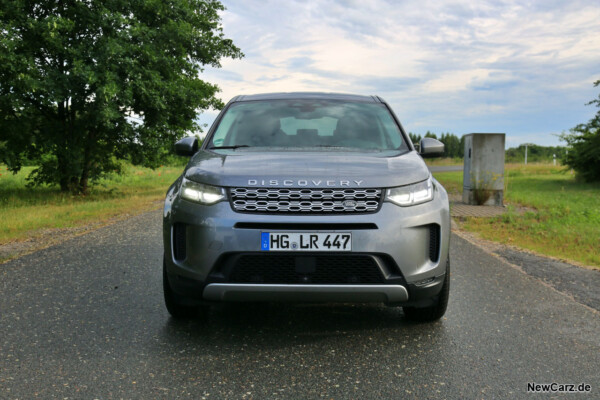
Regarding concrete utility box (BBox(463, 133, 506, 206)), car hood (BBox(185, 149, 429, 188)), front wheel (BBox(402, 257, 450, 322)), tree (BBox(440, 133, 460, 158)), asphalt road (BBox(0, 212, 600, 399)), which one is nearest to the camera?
asphalt road (BBox(0, 212, 600, 399))

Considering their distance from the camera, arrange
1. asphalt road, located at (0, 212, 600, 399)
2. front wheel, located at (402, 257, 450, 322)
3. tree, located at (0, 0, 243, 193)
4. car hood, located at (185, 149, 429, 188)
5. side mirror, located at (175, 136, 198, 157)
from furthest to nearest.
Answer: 1. tree, located at (0, 0, 243, 193)
2. side mirror, located at (175, 136, 198, 157)
3. front wheel, located at (402, 257, 450, 322)
4. car hood, located at (185, 149, 429, 188)
5. asphalt road, located at (0, 212, 600, 399)

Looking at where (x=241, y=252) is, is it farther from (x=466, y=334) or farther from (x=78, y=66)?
(x=78, y=66)

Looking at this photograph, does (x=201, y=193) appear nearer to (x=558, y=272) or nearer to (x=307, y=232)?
(x=307, y=232)

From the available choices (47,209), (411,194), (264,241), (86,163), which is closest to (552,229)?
(411,194)

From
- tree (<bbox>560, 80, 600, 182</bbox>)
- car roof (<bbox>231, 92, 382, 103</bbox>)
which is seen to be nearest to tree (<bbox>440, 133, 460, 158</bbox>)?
tree (<bbox>560, 80, 600, 182</bbox>)

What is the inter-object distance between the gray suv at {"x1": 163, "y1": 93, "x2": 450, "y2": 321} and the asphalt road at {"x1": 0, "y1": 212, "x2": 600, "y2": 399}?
368 mm

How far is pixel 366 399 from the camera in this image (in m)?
2.88

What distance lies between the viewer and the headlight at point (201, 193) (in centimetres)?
360

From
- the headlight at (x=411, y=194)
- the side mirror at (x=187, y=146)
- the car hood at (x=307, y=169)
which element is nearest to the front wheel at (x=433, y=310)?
the headlight at (x=411, y=194)

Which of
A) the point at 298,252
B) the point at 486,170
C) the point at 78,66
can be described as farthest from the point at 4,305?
the point at 78,66

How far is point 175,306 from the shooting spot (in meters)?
4.17

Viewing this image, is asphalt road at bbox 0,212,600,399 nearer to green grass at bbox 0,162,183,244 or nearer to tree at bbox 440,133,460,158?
green grass at bbox 0,162,183,244

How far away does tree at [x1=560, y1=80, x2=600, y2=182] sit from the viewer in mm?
20406

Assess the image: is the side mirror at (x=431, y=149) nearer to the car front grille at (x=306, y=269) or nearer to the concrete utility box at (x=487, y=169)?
the car front grille at (x=306, y=269)
